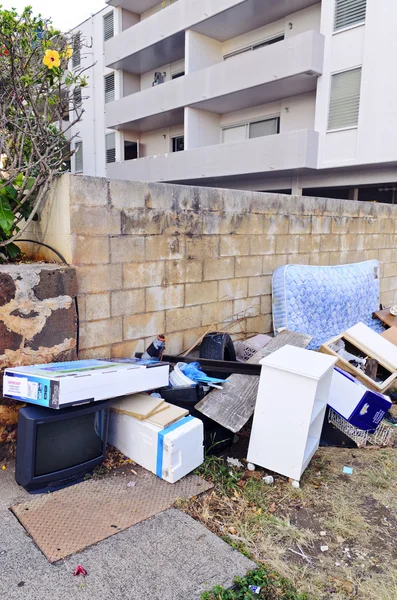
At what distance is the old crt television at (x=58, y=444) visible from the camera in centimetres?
243

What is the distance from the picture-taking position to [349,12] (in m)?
11.0

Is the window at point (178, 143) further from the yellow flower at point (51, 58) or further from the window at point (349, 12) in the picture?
the yellow flower at point (51, 58)

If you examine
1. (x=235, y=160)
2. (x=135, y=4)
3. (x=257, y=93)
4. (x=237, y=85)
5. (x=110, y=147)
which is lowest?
(x=235, y=160)

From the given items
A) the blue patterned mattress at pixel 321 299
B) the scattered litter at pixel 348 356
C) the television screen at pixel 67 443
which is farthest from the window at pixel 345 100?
the television screen at pixel 67 443

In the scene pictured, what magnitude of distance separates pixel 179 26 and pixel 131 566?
16.3 meters

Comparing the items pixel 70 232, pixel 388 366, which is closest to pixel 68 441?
pixel 70 232

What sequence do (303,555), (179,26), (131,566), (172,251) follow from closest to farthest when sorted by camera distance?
(131,566)
(303,555)
(172,251)
(179,26)

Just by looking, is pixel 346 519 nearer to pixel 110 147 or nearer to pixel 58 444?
pixel 58 444

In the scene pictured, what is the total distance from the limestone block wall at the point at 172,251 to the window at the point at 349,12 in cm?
815

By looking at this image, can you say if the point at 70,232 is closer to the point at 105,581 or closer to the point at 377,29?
the point at 105,581

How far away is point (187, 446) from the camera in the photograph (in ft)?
8.97

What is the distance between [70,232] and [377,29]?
433 inches

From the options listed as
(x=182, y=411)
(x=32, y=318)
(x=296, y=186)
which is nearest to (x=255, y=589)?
(x=182, y=411)

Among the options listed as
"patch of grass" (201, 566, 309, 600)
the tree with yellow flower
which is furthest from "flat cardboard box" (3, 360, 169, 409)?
"patch of grass" (201, 566, 309, 600)
